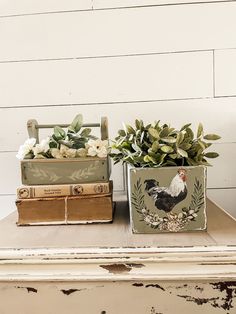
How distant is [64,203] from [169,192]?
218 millimetres

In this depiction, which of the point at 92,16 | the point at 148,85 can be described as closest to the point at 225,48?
the point at 148,85

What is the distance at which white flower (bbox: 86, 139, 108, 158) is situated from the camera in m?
0.69

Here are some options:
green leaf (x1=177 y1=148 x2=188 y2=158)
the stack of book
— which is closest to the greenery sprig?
green leaf (x1=177 y1=148 x2=188 y2=158)

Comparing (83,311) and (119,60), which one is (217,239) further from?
(119,60)

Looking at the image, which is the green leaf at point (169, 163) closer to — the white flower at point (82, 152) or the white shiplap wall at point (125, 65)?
the white flower at point (82, 152)

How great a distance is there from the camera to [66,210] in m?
0.67

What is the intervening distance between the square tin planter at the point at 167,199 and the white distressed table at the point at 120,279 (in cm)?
7

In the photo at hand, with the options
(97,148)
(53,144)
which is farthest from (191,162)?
(53,144)

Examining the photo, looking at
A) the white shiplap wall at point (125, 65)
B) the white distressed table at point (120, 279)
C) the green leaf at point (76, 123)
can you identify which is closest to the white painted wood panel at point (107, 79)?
the white shiplap wall at point (125, 65)

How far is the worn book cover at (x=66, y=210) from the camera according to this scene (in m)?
0.67

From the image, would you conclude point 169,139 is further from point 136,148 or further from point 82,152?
point 82,152

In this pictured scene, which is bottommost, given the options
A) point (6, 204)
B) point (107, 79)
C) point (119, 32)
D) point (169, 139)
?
point (6, 204)

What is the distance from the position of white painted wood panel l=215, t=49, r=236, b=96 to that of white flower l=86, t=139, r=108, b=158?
501 millimetres

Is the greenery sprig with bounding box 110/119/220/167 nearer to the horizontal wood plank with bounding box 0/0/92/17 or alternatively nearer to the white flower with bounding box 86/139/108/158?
the white flower with bounding box 86/139/108/158
